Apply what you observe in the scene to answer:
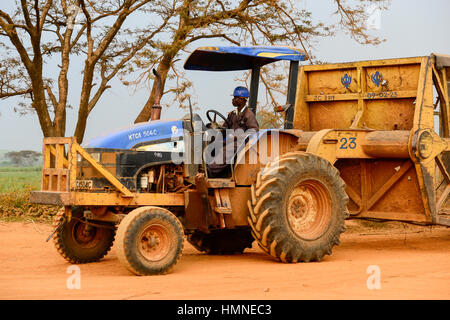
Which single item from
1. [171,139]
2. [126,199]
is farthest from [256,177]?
[126,199]

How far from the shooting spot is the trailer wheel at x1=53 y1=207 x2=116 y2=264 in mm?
8133

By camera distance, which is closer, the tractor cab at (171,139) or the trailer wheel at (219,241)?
the tractor cab at (171,139)

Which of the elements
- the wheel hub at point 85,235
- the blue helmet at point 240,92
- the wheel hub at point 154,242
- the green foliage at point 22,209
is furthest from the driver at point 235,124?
the green foliage at point 22,209

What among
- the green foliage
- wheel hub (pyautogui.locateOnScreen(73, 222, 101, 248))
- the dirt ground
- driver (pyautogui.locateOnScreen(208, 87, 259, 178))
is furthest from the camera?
the green foliage

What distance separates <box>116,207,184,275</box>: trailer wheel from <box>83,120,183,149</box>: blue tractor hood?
37.8 inches

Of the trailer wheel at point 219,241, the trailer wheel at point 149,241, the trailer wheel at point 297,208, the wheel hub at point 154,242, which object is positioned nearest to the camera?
the trailer wheel at point 149,241

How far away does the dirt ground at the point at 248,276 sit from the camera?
557 centimetres

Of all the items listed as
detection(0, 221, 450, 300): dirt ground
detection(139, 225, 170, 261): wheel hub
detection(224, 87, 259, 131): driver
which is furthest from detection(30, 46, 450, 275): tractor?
detection(0, 221, 450, 300): dirt ground

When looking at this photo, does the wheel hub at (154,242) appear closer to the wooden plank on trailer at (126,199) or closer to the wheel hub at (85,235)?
the wooden plank on trailer at (126,199)

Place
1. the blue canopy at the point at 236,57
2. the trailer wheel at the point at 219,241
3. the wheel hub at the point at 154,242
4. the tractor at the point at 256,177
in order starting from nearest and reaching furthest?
1. the wheel hub at the point at 154,242
2. the tractor at the point at 256,177
3. the blue canopy at the point at 236,57
4. the trailer wheel at the point at 219,241

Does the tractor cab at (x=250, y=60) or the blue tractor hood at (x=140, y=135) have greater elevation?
the tractor cab at (x=250, y=60)

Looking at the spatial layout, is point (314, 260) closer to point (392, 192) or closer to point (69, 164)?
point (392, 192)

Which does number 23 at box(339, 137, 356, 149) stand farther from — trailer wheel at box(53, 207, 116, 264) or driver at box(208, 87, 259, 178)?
trailer wheel at box(53, 207, 116, 264)

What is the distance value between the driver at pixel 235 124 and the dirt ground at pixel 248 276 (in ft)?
3.82
